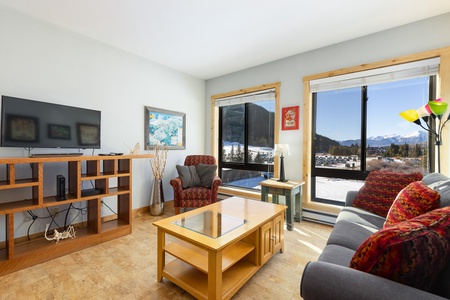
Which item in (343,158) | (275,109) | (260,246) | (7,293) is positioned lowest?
(7,293)

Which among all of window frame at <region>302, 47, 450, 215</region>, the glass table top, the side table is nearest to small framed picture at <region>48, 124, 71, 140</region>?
the glass table top

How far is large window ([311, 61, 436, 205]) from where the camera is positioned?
258cm

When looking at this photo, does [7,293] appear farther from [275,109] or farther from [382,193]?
[275,109]

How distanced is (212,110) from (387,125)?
3.01 m

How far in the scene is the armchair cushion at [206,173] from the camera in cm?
353

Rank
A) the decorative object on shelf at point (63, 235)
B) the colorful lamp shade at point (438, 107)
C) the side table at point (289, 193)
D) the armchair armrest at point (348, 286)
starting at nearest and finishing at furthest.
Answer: the armchair armrest at point (348, 286), the colorful lamp shade at point (438, 107), the decorative object on shelf at point (63, 235), the side table at point (289, 193)

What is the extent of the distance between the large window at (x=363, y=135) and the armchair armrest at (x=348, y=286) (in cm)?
242

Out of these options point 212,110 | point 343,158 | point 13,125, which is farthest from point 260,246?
point 212,110

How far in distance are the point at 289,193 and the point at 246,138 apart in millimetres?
1629

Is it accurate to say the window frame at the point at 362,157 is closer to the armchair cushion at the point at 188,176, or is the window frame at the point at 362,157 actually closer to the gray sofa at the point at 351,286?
the armchair cushion at the point at 188,176

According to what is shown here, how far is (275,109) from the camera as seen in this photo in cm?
356

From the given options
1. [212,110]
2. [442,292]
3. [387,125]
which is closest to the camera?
[442,292]

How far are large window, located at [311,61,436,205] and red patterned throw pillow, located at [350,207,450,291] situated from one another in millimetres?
2236

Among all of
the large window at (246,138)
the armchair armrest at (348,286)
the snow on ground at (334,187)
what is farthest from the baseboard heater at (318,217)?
the armchair armrest at (348,286)
